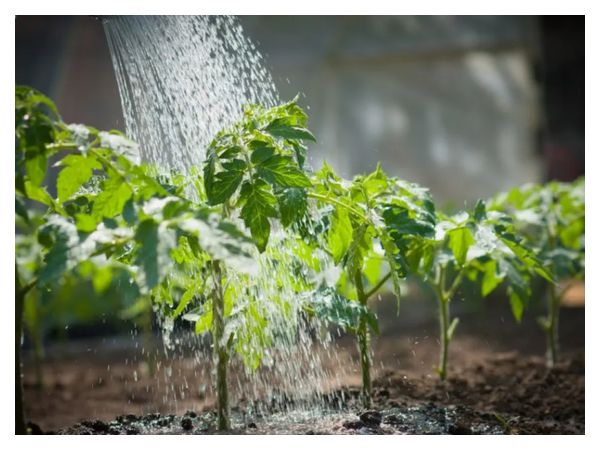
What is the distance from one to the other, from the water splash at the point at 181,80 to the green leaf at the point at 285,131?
389 mm

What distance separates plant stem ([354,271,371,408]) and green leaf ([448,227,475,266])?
238 millimetres

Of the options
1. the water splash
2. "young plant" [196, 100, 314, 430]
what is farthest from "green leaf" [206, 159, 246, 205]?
the water splash

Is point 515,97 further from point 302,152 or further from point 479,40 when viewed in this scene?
point 302,152

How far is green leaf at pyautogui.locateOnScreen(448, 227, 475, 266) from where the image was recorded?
5.55 ft

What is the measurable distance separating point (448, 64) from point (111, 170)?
11.2 feet

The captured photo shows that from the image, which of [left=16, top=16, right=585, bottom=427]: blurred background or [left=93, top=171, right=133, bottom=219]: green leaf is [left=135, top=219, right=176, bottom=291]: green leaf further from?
[left=16, top=16, right=585, bottom=427]: blurred background

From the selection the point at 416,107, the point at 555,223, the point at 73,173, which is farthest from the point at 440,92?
the point at 73,173

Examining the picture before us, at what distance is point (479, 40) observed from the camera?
4.18m

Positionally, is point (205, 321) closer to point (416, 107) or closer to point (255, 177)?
point (255, 177)

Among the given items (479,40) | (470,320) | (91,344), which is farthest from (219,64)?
(479,40)

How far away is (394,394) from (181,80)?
3.47ft

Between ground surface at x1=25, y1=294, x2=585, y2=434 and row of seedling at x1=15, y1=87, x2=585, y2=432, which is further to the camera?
ground surface at x1=25, y1=294, x2=585, y2=434

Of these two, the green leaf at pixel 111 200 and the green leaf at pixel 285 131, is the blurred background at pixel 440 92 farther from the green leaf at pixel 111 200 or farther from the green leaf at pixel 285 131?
the green leaf at pixel 111 200
